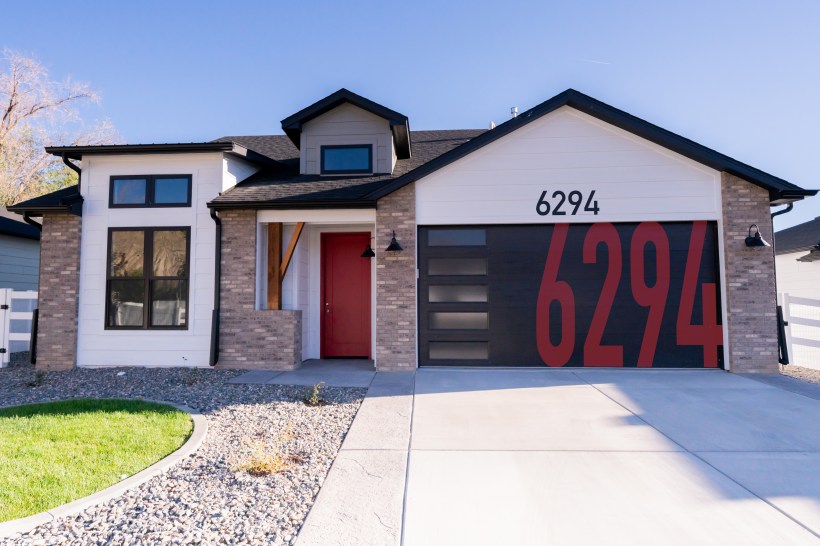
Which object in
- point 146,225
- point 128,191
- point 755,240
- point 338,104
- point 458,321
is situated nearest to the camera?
point 755,240

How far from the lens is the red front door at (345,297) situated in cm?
962

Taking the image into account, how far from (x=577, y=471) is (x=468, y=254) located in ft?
16.7

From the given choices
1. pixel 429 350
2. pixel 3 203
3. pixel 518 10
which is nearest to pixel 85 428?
pixel 429 350

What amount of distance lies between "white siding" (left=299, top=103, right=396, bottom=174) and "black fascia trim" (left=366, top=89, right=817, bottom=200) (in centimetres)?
210

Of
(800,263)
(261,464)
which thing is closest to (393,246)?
(261,464)

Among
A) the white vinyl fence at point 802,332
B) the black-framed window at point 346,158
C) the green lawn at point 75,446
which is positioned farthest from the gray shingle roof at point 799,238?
the green lawn at point 75,446

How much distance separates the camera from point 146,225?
8.52 metres

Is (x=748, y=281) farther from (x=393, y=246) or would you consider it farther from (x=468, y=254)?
(x=393, y=246)

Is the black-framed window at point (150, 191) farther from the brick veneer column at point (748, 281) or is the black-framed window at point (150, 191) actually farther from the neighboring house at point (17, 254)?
the brick veneer column at point (748, 281)

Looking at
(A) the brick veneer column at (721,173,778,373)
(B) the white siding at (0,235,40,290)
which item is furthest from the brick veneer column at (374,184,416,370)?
(B) the white siding at (0,235,40,290)

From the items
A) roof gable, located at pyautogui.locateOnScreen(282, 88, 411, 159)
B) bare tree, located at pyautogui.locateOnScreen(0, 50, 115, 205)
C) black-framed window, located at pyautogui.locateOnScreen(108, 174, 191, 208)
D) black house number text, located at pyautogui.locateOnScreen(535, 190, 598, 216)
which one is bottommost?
black house number text, located at pyautogui.locateOnScreen(535, 190, 598, 216)

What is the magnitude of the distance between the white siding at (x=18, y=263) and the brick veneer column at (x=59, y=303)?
5.06m

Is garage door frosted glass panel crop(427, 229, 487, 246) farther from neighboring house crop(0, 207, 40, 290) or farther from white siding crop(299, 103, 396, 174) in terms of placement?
neighboring house crop(0, 207, 40, 290)

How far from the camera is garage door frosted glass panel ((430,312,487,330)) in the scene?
821 cm
